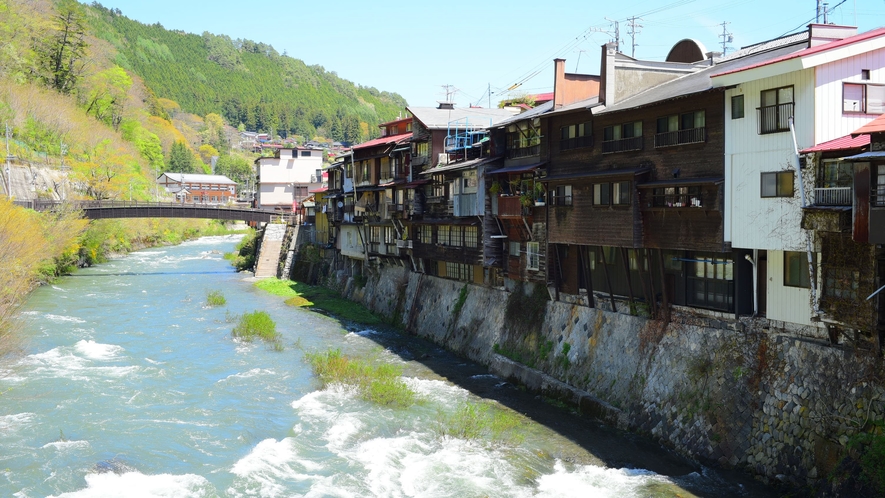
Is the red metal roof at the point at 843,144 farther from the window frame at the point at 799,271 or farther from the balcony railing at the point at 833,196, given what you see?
the window frame at the point at 799,271

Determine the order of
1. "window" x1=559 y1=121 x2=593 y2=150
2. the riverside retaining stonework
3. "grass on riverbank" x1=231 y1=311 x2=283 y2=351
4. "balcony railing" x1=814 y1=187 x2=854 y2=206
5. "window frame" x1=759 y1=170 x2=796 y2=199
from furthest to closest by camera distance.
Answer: "grass on riverbank" x1=231 y1=311 x2=283 y2=351
"window" x1=559 y1=121 x2=593 y2=150
"window frame" x1=759 y1=170 x2=796 y2=199
"balcony railing" x1=814 y1=187 x2=854 y2=206
the riverside retaining stonework

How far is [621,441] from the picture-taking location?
76.1 feet

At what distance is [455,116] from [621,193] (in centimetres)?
2150

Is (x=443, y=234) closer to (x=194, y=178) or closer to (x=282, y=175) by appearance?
(x=282, y=175)

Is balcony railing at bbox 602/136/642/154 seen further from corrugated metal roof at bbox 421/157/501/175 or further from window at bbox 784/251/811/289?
corrugated metal roof at bbox 421/157/501/175

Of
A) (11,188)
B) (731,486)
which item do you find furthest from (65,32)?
(731,486)

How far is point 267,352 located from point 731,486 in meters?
24.6

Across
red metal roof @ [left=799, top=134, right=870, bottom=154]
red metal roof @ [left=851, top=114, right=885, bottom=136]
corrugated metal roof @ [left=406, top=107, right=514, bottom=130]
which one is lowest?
red metal roof @ [left=799, top=134, right=870, bottom=154]

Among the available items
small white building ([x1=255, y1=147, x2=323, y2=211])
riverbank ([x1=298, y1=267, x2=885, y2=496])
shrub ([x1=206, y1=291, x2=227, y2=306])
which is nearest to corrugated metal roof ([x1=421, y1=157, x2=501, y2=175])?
riverbank ([x1=298, y1=267, x2=885, y2=496])

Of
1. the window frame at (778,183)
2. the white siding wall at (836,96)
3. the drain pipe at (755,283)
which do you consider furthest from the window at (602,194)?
the white siding wall at (836,96)

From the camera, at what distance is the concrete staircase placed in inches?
2869

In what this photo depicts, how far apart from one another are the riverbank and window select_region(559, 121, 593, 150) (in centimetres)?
667

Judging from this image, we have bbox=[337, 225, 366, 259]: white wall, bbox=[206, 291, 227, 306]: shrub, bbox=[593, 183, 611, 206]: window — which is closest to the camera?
bbox=[593, 183, 611, 206]: window

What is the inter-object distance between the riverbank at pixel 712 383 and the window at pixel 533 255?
1.43 metres
